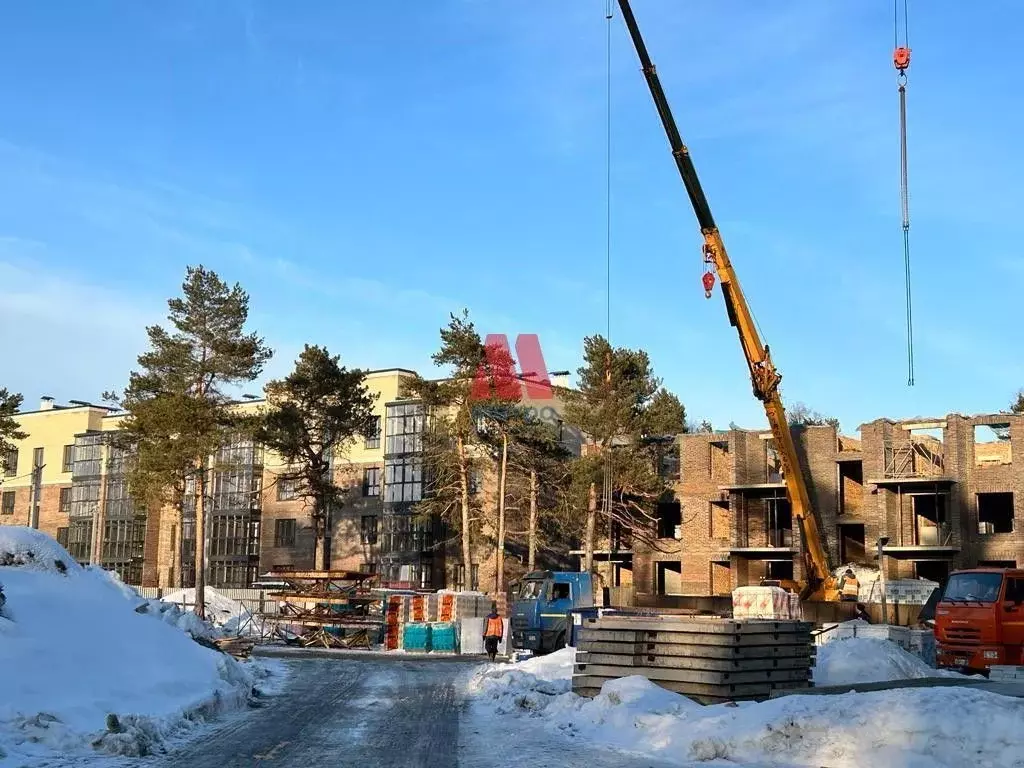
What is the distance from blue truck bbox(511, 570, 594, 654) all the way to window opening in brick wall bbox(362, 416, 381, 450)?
35.2 meters

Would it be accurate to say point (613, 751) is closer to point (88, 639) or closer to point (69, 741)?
point (69, 741)

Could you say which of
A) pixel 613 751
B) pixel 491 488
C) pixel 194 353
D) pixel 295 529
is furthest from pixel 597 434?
pixel 613 751

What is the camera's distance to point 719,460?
2496 inches

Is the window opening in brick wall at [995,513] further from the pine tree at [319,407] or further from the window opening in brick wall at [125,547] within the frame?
the window opening in brick wall at [125,547]

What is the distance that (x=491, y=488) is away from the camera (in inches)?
2559

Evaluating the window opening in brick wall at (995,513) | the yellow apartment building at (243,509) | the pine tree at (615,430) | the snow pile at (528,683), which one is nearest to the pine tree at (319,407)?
the yellow apartment building at (243,509)

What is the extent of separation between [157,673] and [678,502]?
1934 inches

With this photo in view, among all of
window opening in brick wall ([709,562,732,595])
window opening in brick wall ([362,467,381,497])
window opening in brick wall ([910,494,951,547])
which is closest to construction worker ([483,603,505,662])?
window opening in brick wall ([709,562,732,595])

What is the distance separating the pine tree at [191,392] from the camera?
5281 cm

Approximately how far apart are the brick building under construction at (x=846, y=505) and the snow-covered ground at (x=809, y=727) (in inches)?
1546

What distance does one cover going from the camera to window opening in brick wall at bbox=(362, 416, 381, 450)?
7150 centimetres

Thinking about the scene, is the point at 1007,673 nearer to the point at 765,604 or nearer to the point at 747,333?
the point at 765,604

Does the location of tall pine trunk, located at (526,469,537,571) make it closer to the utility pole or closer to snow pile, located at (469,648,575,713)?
the utility pole

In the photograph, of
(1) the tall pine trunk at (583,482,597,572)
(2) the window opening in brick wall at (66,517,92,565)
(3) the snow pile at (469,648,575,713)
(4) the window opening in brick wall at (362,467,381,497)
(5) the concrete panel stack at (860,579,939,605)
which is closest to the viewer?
(3) the snow pile at (469,648,575,713)
